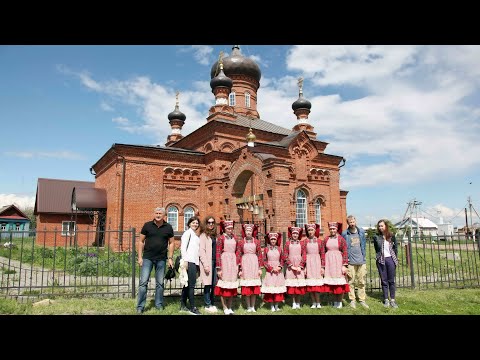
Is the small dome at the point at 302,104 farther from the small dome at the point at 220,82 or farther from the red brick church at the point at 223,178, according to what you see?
the small dome at the point at 220,82

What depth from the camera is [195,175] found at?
19266mm

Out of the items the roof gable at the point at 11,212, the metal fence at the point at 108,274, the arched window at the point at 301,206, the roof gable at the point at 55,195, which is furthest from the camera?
the roof gable at the point at 11,212

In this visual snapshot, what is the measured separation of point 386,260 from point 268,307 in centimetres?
246

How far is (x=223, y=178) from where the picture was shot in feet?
60.7

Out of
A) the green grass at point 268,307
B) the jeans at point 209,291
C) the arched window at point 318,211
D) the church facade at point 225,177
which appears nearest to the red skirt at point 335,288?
the green grass at point 268,307

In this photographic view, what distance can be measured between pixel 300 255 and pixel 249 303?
1.26m

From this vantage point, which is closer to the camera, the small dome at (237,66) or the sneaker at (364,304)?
the sneaker at (364,304)

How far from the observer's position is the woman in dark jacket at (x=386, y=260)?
6293 mm

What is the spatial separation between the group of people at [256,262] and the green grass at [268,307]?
0.20 meters

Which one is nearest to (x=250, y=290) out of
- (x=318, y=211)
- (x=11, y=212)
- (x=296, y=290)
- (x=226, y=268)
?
(x=226, y=268)
